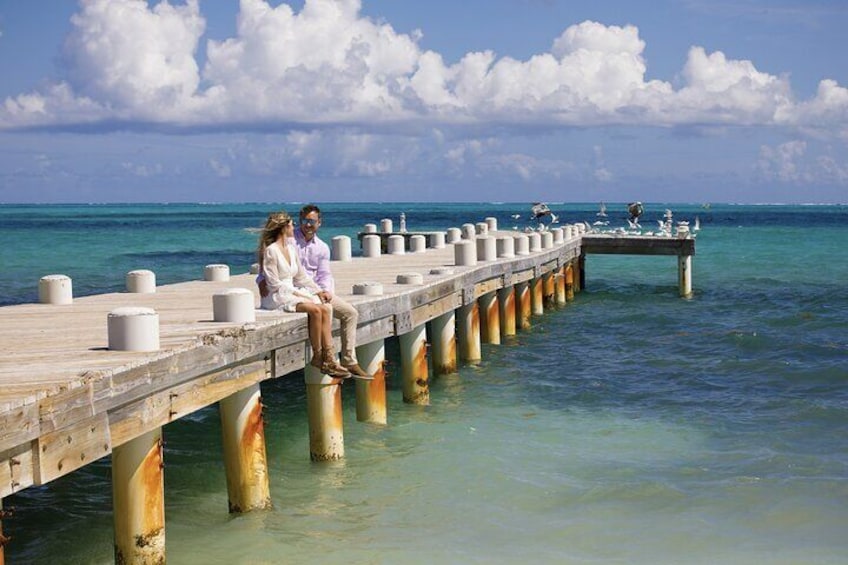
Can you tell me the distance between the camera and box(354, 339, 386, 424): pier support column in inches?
627

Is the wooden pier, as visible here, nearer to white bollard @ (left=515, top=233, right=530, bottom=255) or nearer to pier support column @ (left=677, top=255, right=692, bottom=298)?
white bollard @ (left=515, top=233, right=530, bottom=255)

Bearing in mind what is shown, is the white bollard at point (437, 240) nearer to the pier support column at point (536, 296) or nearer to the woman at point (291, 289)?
the pier support column at point (536, 296)

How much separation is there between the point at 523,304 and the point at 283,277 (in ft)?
52.4

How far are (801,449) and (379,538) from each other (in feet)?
22.6

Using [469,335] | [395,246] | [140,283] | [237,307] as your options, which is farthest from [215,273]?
[395,246]

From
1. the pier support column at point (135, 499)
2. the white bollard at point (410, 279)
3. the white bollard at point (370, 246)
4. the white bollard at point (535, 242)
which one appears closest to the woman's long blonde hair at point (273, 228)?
the pier support column at point (135, 499)

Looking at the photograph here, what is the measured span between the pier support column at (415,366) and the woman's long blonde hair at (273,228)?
17.5 ft

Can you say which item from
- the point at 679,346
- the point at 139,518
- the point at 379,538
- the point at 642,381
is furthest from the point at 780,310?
the point at 139,518

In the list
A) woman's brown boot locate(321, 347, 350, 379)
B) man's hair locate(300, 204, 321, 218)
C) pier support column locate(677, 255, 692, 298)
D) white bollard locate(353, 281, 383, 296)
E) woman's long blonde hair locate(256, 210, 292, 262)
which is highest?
man's hair locate(300, 204, 321, 218)

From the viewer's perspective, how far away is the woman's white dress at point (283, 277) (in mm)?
12680

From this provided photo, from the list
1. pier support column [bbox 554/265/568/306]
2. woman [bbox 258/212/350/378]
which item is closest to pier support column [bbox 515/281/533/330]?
pier support column [bbox 554/265/568/306]

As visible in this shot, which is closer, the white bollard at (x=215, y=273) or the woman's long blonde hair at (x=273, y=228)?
the woman's long blonde hair at (x=273, y=228)

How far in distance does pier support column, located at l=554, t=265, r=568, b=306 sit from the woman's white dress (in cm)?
2136

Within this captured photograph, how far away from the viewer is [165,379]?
32.7ft
